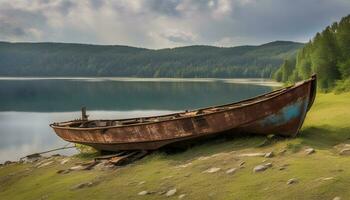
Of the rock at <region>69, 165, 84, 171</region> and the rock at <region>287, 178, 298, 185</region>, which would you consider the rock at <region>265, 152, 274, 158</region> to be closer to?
the rock at <region>287, 178, 298, 185</region>

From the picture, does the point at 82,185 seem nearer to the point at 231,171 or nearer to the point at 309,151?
the point at 231,171

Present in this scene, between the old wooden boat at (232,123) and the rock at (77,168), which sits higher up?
the old wooden boat at (232,123)

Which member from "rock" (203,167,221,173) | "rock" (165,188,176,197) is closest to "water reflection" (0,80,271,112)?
"rock" (203,167,221,173)

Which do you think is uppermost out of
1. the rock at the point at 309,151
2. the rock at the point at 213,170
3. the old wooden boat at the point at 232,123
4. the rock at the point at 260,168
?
the old wooden boat at the point at 232,123

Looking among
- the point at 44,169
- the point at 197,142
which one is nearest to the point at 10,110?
the point at 44,169

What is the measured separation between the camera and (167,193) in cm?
1314

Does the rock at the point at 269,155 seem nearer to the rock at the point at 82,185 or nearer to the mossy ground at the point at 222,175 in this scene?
the mossy ground at the point at 222,175

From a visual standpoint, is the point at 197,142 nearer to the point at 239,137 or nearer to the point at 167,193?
the point at 239,137

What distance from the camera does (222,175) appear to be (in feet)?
45.3

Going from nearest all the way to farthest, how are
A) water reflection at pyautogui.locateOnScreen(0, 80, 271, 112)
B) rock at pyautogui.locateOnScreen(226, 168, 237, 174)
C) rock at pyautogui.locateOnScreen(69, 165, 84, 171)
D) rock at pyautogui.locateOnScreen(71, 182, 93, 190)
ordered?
rock at pyautogui.locateOnScreen(226, 168, 237, 174), rock at pyautogui.locateOnScreen(71, 182, 93, 190), rock at pyautogui.locateOnScreen(69, 165, 84, 171), water reflection at pyautogui.locateOnScreen(0, 80, 271, 112)

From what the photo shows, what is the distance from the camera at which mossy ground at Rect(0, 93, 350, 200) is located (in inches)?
453

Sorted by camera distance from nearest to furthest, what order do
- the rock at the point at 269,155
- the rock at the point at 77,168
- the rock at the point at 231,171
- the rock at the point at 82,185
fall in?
the rock at the point at 231,171, the rock at the point at 269,155, the rock at the point at 82,185, the rock at the point at 77,168

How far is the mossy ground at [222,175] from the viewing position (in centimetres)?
1152

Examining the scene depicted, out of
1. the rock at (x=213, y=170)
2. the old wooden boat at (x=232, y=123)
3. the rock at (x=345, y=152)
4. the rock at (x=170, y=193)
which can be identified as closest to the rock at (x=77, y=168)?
the old wooden boat at (x=232, y=123)
